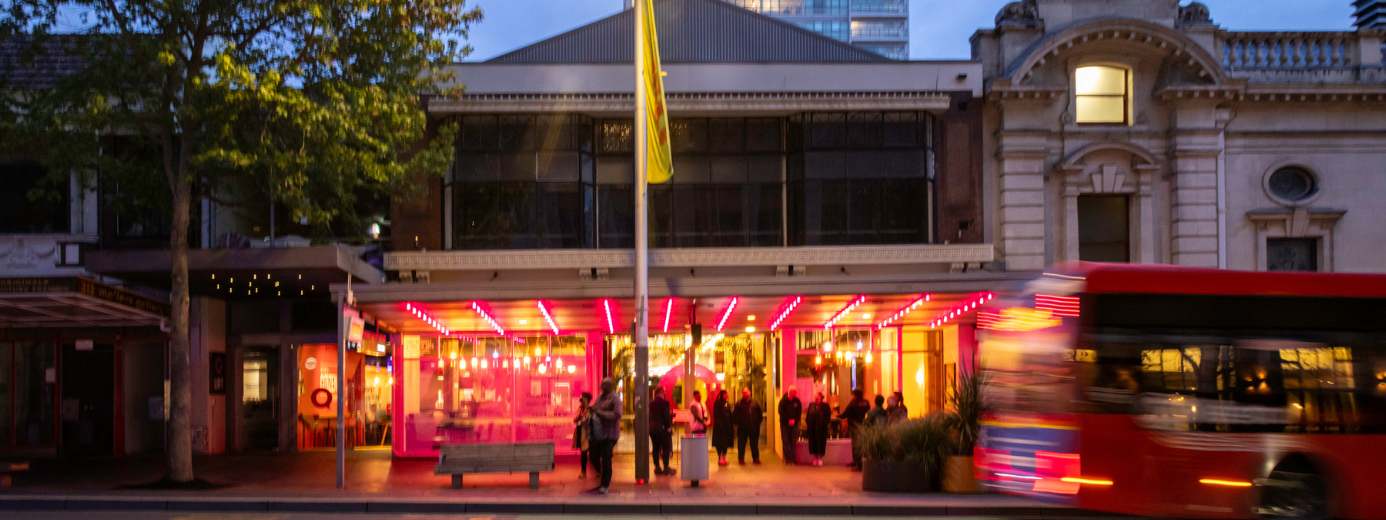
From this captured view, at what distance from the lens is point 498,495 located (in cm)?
1465

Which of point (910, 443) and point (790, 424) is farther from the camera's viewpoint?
point (790, 424)

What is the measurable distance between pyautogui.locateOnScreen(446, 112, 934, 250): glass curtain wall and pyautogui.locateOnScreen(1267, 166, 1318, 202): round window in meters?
7.77

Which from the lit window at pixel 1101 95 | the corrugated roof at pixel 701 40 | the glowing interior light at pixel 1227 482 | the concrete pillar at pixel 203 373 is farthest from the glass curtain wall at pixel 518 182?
the glowing interior light at pixel 1227 482

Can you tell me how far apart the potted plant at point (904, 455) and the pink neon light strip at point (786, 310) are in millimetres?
2993

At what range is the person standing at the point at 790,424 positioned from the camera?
18969mm

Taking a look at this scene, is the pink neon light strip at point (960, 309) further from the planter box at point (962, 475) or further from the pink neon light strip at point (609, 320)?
the pink neon light strip at point (609, 320)

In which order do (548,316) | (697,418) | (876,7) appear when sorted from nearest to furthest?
(697,418), (548,316), (876,7)

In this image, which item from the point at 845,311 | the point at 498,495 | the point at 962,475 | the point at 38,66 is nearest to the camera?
the point at 962,475

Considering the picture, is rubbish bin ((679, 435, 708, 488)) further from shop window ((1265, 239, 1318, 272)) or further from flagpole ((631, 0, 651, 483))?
shop window ((1265, 239, 1318, 272))

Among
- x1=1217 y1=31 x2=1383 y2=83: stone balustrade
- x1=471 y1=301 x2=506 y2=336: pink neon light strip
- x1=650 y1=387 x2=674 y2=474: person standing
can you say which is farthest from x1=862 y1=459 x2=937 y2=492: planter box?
x1=1217 y1=31 x2=1383 y2=83: stone balustrade

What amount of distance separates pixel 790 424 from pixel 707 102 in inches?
276

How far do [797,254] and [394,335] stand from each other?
845 cm

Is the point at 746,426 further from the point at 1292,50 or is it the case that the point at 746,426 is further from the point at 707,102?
the point at 1292,50

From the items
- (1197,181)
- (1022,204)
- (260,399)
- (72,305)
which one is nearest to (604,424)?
(72,305)
